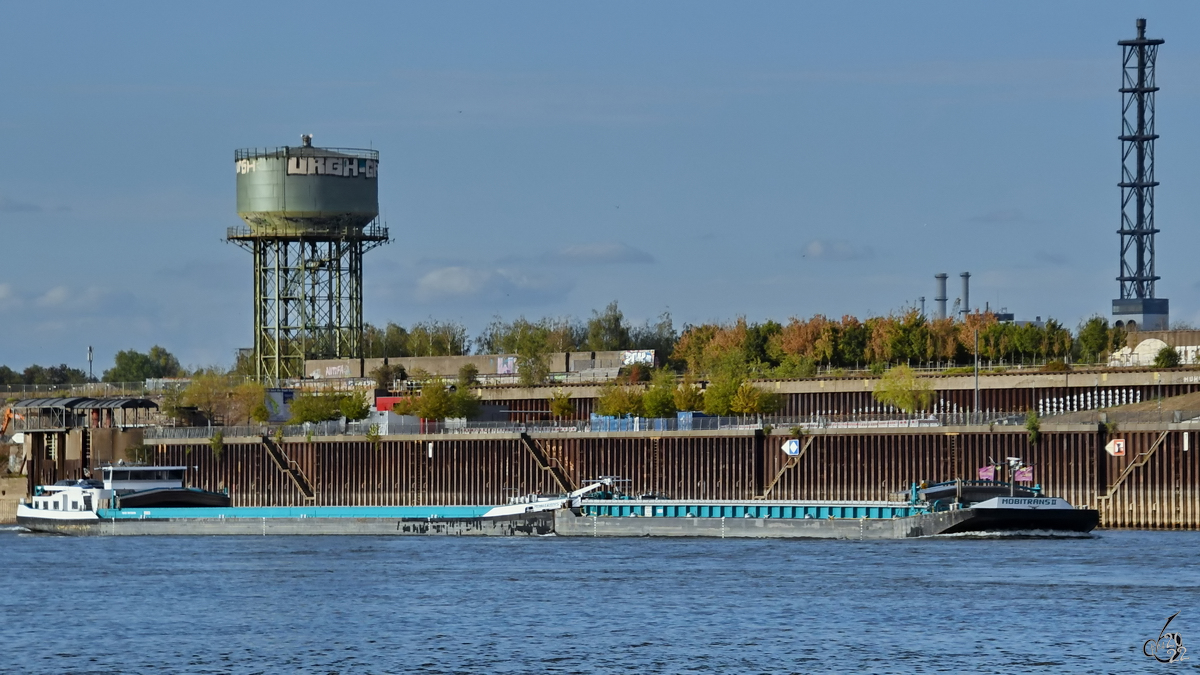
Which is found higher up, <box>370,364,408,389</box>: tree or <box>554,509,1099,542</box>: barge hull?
<box>370,364,408,389</box>: tree

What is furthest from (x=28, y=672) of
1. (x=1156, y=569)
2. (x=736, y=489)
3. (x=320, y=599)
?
(x=736, y=489)

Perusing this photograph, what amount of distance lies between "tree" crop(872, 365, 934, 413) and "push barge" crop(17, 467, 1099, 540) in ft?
87.7

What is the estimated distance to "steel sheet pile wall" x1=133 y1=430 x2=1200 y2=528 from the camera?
114 m

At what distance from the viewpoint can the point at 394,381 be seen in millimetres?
189625

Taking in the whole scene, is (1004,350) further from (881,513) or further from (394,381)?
(881,513)

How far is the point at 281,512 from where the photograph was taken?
129 metres

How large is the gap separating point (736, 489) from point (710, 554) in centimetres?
3372

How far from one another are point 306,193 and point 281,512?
234 ft

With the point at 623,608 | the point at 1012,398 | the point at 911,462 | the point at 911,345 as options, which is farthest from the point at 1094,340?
the point at 623,608

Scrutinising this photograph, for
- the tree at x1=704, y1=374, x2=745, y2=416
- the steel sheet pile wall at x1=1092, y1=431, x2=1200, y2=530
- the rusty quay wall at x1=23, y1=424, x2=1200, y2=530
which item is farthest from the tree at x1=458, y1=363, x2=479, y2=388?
the steel sheet pile wall at x1=1092, y1=431, x2=1200, y2=530

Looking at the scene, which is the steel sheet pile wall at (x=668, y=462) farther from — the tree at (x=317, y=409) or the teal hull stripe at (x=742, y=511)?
the tree at (x=317, y=409)

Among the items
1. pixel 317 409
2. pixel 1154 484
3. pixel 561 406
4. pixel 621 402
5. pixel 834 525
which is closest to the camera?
pixel 834 525

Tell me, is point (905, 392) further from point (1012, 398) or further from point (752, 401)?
point (752, 401)

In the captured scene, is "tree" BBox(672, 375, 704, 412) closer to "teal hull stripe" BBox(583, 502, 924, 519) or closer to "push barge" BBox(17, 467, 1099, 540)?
"push barge" BBox(17, 467, 1099, 540)
